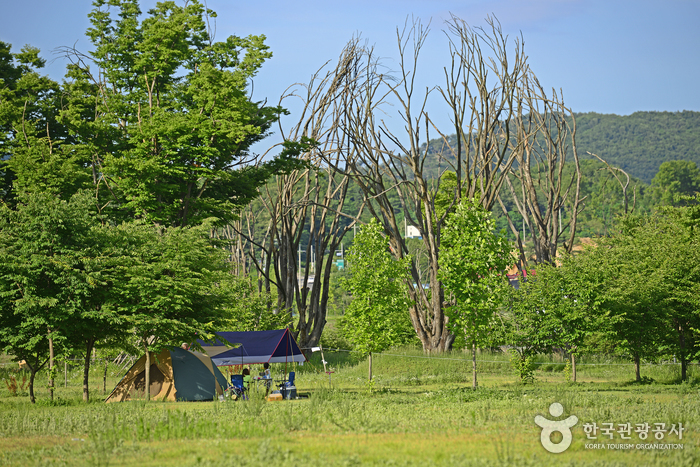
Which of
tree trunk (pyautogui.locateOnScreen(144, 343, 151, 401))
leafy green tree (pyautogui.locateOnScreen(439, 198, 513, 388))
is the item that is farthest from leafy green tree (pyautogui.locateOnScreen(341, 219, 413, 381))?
tree trunk (pyautogui.locateOnScreen(144, 343, 151, 401))

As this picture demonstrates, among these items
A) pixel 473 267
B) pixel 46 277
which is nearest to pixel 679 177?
pixel 473 267

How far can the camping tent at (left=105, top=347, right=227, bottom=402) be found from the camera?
1862cm

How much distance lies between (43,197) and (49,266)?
1.97m

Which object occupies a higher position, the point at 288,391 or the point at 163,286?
the point at 163,286

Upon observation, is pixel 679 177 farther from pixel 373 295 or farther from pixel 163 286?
pixel 163 286

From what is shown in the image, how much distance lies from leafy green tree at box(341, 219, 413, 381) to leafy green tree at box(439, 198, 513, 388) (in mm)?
1368

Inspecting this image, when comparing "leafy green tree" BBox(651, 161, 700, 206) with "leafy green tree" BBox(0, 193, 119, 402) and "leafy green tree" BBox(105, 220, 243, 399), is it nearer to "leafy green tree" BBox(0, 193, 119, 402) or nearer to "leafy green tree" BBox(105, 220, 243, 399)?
Answer: "leafy green tree" BBox(105, 220, 243, 399)

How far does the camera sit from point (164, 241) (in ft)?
61.5

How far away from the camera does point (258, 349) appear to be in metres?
20.3

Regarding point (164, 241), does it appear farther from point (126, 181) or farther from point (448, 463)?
point (448, 463)

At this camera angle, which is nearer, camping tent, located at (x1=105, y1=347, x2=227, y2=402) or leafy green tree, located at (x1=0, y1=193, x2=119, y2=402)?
leafy green tree, located at (x1=0, y1=193, x2=119, y2=402)

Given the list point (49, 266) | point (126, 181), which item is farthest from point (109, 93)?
point (49, 266)

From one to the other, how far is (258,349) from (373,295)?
5.28 meters

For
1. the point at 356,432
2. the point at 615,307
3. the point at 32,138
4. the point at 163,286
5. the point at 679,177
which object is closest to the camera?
the point at 356,432
